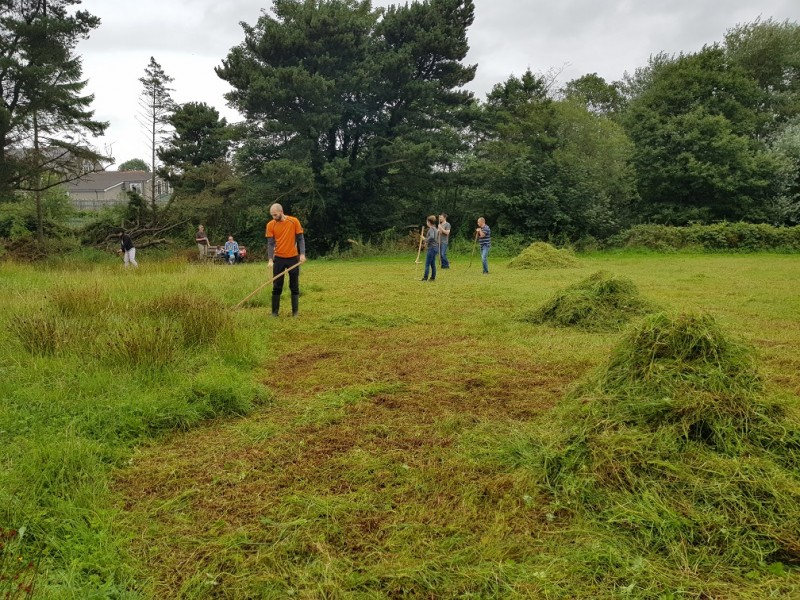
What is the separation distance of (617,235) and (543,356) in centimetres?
2190

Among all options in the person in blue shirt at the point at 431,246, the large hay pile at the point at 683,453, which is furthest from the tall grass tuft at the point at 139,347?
the person in blue shirt at the point at 431,246

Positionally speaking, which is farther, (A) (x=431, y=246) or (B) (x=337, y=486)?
(A) (x=431, y=246)

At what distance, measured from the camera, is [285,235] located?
848 cm

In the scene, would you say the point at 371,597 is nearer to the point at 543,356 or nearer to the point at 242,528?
the point at 242,528

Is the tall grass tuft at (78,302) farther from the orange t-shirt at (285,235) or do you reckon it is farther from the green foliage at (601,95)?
the green foliage at (601,95)

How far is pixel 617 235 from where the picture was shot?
83.8 feet

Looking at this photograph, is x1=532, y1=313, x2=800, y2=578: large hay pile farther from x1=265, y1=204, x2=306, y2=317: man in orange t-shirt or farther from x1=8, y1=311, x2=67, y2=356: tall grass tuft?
x1=265, y1=204, x2=306, y2=317: man in orange t-shirt

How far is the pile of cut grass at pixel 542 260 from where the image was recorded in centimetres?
1731

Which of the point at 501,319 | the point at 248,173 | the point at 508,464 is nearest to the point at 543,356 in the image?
the point at 501,319

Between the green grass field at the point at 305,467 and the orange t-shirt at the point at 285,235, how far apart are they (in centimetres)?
193

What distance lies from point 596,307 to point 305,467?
5.36 metres

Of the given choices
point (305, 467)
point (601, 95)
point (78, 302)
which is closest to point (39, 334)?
point (78, 302)

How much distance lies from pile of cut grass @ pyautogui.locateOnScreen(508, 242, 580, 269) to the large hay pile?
535 inches

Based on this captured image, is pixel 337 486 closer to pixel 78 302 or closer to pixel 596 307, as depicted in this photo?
pixel 78 302
